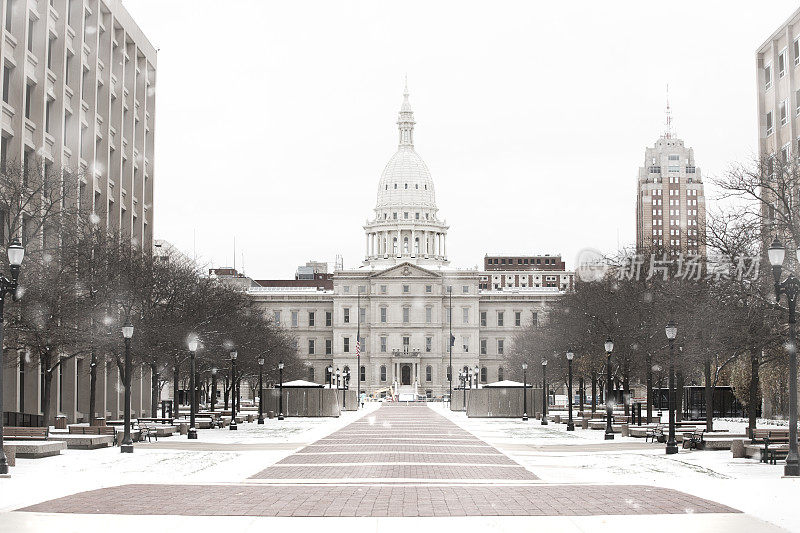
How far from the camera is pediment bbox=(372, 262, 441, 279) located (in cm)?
18088

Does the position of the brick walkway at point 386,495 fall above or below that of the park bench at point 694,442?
above

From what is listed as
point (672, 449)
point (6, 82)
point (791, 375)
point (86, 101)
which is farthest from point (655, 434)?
point (86, 101)

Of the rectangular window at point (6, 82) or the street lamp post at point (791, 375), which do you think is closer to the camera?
the street lamp post at point (791, 375)

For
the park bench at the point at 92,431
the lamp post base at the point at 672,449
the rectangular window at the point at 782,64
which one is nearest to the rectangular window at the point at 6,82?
the park bench at the point at 92,431

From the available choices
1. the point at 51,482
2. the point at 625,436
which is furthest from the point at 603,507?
the point at 625,436

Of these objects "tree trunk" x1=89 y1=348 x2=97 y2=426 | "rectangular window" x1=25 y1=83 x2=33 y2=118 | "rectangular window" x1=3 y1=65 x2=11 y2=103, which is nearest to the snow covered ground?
"tree trunk" x1=89 y1=348 x2=97 y2=426

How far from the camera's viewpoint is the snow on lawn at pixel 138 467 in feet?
68.3

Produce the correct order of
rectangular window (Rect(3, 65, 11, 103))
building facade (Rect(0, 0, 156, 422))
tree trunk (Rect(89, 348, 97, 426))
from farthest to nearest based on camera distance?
building facade (Rect(0, 0, 156, 422)) < rectangular window (Rect(3, 65, 11, 103)) < tree trunk (Rect(89, 348, 97, 426))

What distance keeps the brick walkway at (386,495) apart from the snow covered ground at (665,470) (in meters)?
0.81

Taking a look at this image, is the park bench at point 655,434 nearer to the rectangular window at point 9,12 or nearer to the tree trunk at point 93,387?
the tree trunk at point 93,387

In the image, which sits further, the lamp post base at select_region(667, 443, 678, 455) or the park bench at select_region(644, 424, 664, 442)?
the park bench at select_region(644, 424, 664, 442)

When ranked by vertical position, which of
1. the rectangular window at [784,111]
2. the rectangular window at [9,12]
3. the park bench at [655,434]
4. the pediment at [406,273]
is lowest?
the park bench at [655,434]

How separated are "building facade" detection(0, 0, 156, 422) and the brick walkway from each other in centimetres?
2035

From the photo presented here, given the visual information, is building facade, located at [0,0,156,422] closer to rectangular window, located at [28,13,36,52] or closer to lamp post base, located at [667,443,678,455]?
rectangular window, located at [28,13,36,52]
